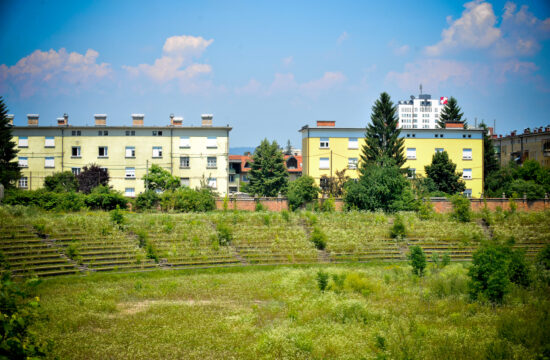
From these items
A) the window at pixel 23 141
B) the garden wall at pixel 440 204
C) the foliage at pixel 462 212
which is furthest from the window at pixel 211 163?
the foliage at pixel 462 212

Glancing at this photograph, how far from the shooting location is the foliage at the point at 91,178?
165ft

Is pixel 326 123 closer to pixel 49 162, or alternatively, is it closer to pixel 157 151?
pixel 157 151

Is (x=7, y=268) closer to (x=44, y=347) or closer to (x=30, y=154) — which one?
(x=44, y=347)

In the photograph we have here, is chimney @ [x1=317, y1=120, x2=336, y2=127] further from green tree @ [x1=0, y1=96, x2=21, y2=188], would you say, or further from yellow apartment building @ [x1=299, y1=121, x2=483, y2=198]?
green tree @ [x1=0, y1=96, x2=21, y2=188]

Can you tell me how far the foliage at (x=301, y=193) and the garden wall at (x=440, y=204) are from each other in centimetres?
93

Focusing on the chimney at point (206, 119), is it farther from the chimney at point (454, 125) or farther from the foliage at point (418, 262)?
the foliage at point (418, 262)

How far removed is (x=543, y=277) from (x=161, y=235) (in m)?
22.6

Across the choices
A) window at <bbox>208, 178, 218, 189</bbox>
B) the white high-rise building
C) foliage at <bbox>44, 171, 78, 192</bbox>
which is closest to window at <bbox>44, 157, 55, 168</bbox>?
foliage at <bbox>44, 171, 78, 192</bbox>

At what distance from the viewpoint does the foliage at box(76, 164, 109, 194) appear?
5041 cm

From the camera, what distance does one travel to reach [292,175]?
8156cm

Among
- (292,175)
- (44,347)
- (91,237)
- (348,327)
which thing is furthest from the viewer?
(292,175)

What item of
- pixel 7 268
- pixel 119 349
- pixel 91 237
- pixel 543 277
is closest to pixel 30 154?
pixel 91 237

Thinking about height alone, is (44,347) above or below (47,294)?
above

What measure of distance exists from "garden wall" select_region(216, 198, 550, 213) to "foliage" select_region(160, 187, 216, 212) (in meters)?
2.27
